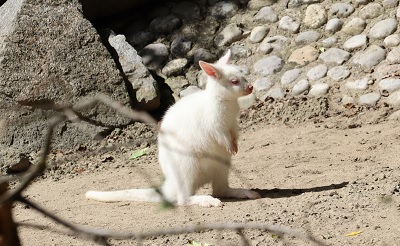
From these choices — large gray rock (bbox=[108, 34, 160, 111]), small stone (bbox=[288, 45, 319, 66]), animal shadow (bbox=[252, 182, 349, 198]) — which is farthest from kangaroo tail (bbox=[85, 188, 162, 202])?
small stone (bbox=[288, 45, 319, 66])

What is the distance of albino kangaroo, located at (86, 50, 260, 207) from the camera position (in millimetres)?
5457

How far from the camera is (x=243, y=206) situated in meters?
5.40

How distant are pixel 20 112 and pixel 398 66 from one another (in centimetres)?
365

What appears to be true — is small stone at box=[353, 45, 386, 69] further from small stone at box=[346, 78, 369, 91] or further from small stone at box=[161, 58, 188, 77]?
small stone at box=[161, 58, 188, 77]

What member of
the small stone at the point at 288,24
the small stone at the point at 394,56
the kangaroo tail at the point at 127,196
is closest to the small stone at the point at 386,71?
the small stone at the point at 394,56

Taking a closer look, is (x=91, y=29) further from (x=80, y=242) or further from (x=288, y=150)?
(x=80, y=242)

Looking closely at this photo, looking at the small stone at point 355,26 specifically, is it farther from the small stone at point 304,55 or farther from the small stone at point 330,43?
the small stone at point 304,55

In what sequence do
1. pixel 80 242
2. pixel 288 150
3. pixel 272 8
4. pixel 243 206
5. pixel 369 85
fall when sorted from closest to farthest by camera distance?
pixel 80 242 → pixel 243 206 → pixel 288 150 → pixel 369 85 → pixel 272 8

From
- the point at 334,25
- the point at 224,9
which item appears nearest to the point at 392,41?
the point at 334,25

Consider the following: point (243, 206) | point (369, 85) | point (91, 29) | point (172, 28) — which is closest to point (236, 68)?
point (243, 206)

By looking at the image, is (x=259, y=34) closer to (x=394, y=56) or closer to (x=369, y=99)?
(x=394, y=56)

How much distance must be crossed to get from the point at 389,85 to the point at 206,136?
9.01ft

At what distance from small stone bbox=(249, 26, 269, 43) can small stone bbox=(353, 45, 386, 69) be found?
46.1 inches

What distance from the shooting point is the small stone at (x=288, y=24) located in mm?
8664
